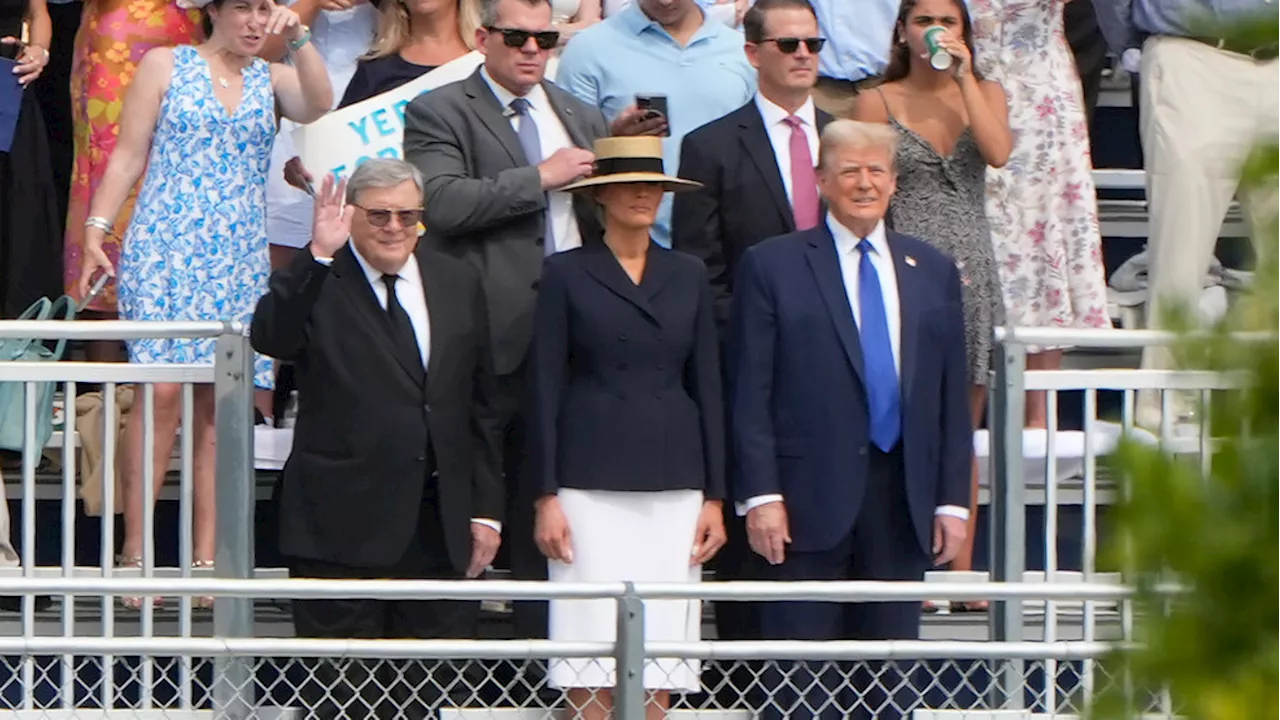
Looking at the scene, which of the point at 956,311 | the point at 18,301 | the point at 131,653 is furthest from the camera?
the point at 18,301

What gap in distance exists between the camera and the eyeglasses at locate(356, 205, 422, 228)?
208 inches

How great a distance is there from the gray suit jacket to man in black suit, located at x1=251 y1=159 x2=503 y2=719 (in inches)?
8.3

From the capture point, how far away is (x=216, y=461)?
201 inches

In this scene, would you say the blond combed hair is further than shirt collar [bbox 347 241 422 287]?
Yes

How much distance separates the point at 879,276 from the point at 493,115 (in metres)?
1.12

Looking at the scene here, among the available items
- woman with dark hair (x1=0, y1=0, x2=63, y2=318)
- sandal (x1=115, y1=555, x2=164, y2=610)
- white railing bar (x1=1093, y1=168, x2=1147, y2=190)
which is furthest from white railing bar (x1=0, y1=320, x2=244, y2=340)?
white railing bar (x1=1093, y1=168, x2=1147, y2=190)

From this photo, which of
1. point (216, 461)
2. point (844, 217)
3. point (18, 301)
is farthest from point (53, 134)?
point (844, 217)

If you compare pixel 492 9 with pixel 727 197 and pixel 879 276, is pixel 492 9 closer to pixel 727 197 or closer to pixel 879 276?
pixel 727 197

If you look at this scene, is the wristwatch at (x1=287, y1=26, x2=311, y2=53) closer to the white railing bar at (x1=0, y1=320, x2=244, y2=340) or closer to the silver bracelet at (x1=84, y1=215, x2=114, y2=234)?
the silver bracelet at (x1=84, y1=215, x2=114, y2=234)

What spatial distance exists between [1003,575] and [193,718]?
6.35 ft

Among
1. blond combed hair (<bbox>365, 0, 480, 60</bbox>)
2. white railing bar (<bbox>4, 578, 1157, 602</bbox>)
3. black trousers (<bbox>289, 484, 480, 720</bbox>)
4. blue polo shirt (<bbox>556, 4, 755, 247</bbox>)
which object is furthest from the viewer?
blond combed hair (<bbox>365, 0, 480, 60</bbox>)

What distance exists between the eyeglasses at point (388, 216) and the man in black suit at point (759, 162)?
2.52 ft

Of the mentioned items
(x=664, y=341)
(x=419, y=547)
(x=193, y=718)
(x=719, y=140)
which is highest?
(x=719, y=140)

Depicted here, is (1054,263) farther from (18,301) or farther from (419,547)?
(18,301)
